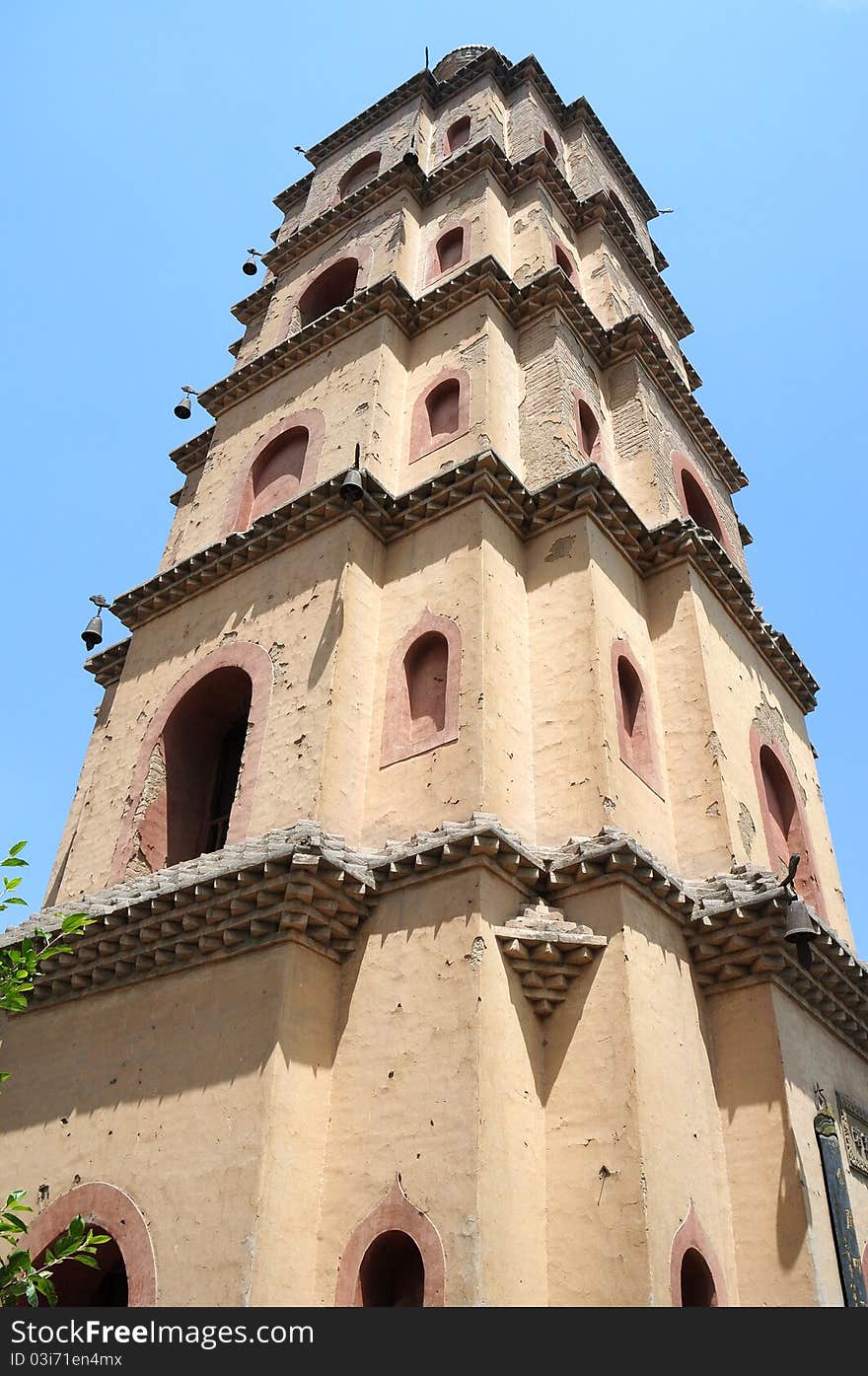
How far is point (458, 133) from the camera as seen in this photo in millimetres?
23359

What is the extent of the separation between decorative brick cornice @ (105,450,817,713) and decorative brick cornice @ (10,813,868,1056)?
15.3 ft

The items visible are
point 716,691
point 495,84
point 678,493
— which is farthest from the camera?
point 495,84

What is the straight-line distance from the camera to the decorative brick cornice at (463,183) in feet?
66.9

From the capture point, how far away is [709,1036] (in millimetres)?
10602

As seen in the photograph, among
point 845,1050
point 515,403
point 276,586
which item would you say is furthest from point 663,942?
point 515,403

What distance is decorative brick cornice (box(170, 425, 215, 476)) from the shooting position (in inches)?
800

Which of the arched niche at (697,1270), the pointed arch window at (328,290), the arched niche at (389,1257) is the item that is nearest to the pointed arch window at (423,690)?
the arched niche at (389,1257)

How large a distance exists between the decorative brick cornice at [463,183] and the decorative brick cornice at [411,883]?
14.7 metres

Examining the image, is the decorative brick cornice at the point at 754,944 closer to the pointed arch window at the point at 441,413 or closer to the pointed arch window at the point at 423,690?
the pointed arch window at the point at 423,690

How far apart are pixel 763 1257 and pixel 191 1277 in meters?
4.92

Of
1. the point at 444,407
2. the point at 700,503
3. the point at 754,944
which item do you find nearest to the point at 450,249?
the point at 444,407

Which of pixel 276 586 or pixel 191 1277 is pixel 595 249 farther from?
pixel 191 1277

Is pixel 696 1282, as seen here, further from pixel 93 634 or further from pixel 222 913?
pixel 93 634
